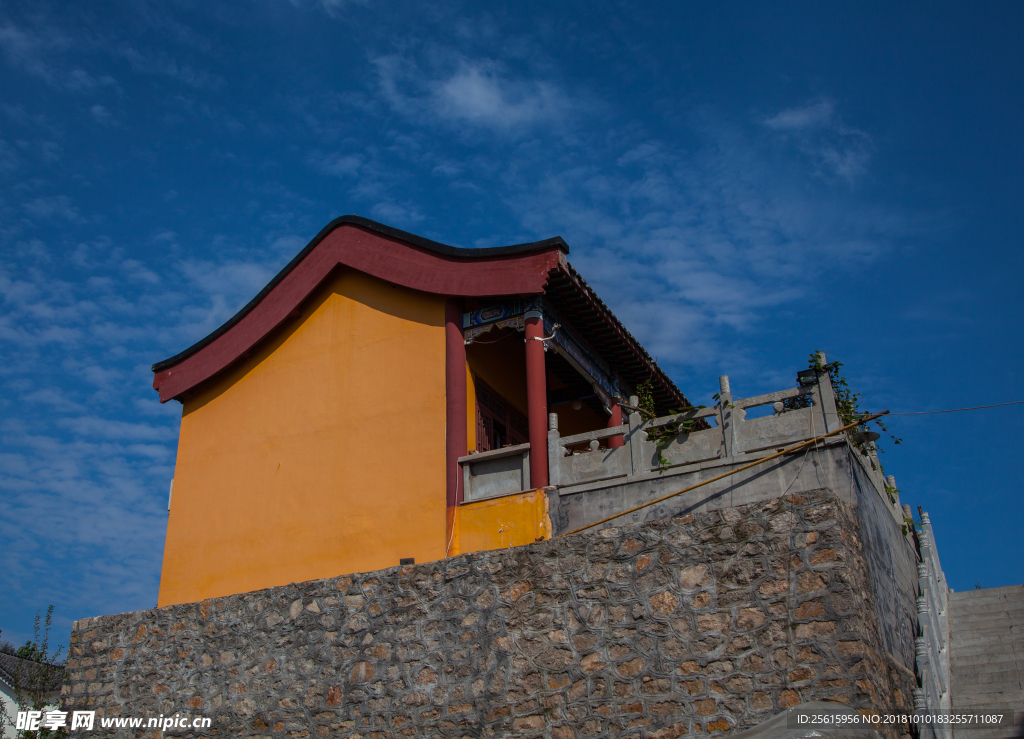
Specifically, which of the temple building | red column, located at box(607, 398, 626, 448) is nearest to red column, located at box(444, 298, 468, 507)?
the temple building

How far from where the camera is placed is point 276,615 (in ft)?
35.0

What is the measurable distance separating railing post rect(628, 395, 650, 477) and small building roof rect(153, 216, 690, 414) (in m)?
2.20

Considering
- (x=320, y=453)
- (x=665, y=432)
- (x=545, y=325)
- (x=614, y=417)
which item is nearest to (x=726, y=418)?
(x=665, y=432)

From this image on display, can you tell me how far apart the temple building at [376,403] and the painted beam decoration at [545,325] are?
27mm

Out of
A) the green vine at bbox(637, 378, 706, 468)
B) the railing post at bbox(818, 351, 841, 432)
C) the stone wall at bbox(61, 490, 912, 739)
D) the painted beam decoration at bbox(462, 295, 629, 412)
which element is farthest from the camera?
the painted beam decoration at bbox(462, 295, 629, 412)

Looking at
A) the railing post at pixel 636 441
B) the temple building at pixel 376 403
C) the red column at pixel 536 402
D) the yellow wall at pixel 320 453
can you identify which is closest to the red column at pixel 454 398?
the temple building at pixel 376 403

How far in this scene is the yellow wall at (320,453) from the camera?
451 inches

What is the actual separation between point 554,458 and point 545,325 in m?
2.14

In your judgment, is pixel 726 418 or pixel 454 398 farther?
pixel 454 398

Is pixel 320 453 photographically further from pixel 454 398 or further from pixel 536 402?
pixel 536 402

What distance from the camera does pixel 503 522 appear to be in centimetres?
1052

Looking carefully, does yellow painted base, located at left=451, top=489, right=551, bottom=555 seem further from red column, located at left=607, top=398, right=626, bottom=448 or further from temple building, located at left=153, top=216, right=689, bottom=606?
red column, located at left=607, top=398, right=626, bottom=448

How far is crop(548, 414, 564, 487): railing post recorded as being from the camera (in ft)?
34.2

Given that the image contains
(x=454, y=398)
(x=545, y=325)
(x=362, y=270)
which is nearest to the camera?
(x=454, y=398)
